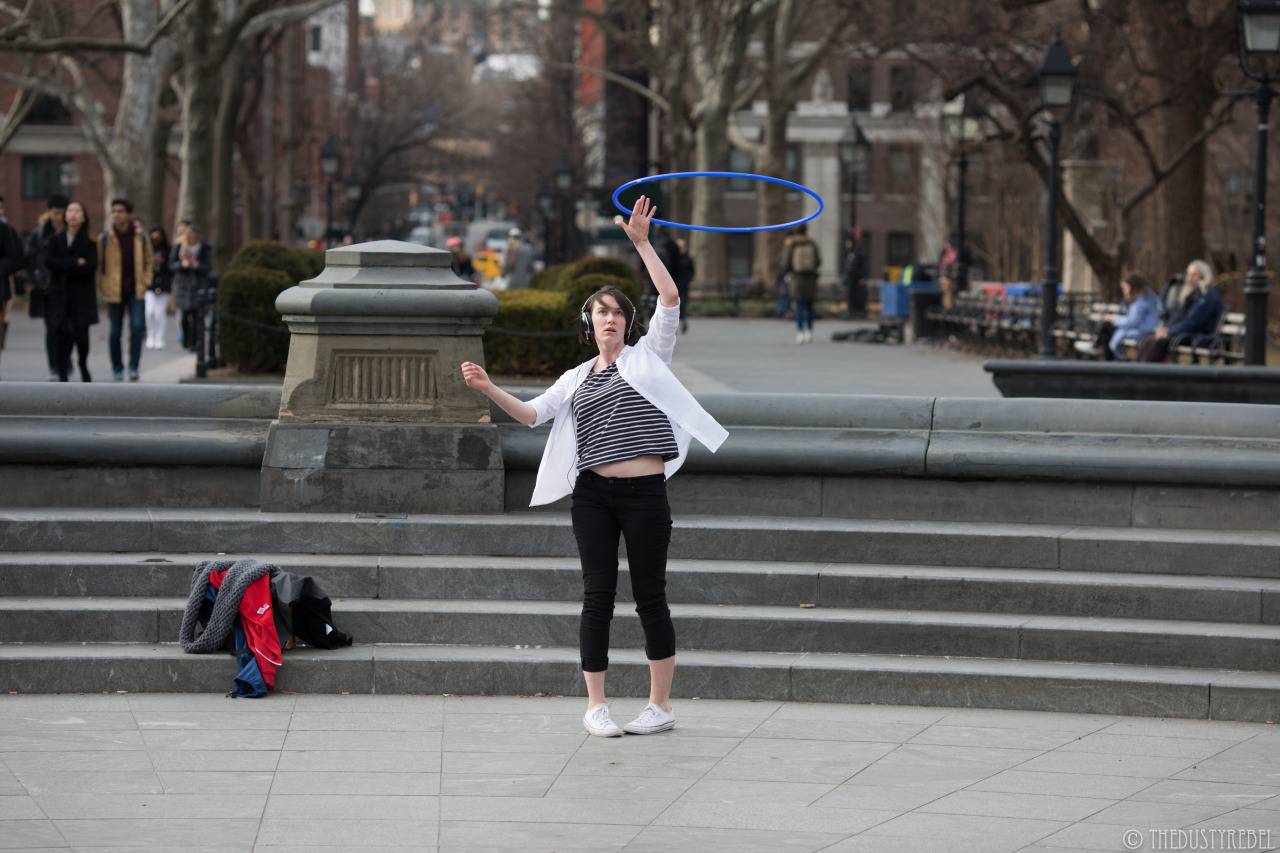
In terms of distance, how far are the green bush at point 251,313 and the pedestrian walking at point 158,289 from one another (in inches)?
112

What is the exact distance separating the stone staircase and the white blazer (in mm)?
1035

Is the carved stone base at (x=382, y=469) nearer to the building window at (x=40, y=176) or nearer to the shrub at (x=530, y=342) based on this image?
the shrub at (x=530, y=342)

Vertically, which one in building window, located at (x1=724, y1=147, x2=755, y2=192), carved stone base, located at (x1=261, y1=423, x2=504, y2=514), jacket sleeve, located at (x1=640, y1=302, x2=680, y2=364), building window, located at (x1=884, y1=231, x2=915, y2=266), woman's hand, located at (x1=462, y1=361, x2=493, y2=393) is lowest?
carved stone base, located at (x1=261, y1=423, x2=504, y2=514)

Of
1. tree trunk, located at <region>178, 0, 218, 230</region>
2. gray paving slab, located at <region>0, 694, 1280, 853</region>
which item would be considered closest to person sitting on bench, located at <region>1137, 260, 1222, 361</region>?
gray paving slab, located at <region>0, 694, 1280, 853</region>

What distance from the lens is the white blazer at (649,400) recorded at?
644 cm

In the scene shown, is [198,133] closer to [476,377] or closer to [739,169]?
[476,377]

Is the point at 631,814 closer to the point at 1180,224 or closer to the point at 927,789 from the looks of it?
the point at 927,789

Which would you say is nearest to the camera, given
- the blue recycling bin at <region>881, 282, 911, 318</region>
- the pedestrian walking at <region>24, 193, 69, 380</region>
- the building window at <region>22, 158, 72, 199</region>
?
the pedestrian walking at <region>24, 193, 69, 380</region>

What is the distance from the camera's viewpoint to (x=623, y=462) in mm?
6355

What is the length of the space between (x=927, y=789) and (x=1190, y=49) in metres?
19.8

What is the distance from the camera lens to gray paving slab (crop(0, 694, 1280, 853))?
17.4 feet

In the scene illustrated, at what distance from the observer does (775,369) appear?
2048 centimetres

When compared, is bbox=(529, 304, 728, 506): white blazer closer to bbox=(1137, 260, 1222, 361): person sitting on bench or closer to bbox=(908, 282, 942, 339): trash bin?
bbox=(1137, 260, 1222, 361): person sitting on bench

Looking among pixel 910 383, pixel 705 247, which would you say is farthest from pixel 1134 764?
pixel 705 247
